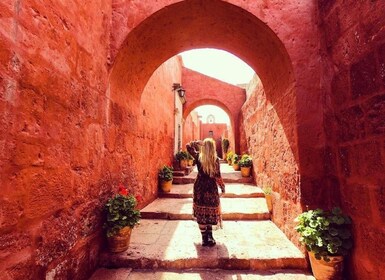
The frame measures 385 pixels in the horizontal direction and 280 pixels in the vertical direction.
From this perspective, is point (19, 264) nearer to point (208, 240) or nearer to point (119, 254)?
point (119, 254)

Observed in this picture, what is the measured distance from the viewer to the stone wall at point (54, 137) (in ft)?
5.29

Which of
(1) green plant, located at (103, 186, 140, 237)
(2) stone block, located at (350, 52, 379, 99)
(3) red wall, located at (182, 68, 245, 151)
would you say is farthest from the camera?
(3) red wall, located at (182, 68, 245, 151)

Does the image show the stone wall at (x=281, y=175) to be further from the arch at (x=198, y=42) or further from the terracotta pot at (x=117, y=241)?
the terracotta pot at (x=117, y=241)

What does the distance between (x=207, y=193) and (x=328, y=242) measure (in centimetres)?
157

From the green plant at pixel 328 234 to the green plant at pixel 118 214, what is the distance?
7.07ft

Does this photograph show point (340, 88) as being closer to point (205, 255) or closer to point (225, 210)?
point (205, 255)

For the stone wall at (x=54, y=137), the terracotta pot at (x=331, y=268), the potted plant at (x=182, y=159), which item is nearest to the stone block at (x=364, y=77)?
the terracotta pot at (x=331, y=268)

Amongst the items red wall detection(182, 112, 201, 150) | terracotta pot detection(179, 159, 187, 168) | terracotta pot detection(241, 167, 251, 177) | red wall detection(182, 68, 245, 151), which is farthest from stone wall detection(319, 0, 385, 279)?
red wall detection(182, 112, 201, 150)

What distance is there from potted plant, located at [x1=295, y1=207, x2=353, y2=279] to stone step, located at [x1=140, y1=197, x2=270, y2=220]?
1793mm

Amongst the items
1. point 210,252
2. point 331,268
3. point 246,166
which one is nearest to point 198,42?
point 210,252

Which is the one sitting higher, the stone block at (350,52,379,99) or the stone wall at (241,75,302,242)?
the stone block at (350,52,379,99)

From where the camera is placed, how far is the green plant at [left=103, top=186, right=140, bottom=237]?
Answer: 2.90 meters

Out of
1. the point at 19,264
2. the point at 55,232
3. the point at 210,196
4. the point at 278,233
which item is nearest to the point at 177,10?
the point at 210,196

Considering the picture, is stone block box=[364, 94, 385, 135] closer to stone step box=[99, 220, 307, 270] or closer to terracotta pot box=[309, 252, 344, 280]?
terracotta pot box=[309, 252, 344, 280]
